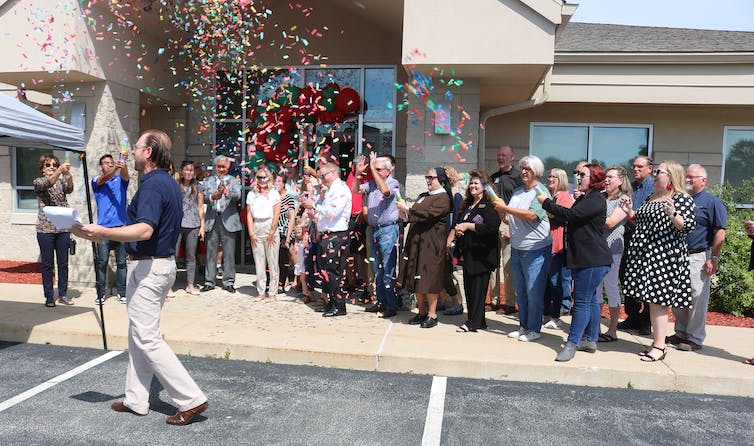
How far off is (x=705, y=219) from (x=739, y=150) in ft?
19.5

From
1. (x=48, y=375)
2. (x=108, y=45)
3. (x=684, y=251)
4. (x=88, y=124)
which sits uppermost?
(x=108, y=45)

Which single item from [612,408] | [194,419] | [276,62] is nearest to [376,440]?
[194,419]

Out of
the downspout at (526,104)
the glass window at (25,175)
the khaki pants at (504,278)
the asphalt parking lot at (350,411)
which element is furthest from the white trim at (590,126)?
the glass window at (25,175)

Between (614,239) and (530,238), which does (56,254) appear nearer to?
(530,238)

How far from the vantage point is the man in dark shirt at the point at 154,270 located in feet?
13.3

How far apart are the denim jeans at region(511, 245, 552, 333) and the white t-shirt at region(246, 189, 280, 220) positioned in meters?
3.59

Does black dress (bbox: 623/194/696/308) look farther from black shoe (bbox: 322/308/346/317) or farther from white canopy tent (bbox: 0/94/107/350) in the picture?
white canopy tent (bbox: 0/94/107/350)

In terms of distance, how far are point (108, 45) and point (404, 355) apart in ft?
21.5

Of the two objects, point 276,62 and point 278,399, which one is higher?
point 276,62

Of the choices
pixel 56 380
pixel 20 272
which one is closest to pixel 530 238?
pixel 56 380

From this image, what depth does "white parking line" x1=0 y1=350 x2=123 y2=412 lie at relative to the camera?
451 cm

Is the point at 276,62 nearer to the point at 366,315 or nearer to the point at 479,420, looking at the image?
the point at 366,315

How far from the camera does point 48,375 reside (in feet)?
17.0

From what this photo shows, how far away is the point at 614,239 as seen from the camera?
250 inches
